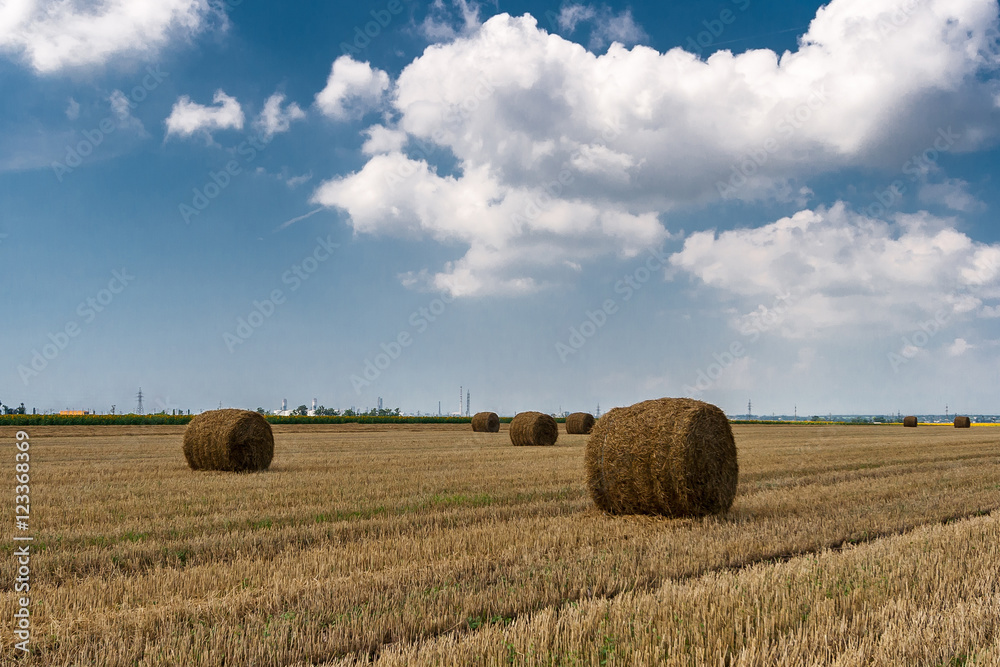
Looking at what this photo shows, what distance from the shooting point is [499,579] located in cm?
621

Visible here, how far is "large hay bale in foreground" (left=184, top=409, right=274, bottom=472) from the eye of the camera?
17.1 meters

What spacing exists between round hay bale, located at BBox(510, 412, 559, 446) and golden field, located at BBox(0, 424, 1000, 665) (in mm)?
17757

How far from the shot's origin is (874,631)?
16.0ft

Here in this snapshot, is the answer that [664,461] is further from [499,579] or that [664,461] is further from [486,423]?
[486,423]

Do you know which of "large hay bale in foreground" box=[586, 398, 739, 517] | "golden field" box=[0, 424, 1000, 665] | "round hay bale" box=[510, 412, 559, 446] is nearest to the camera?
"golden field" box=[0, 424, 1000, 665]

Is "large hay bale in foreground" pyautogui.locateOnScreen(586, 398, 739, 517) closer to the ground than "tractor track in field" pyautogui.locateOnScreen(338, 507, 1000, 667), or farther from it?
farther from it

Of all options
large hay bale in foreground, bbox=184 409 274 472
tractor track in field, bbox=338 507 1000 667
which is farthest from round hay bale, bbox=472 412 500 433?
tractor track in field, bbox=338 507 1000 667

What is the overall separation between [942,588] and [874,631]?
1.72 m

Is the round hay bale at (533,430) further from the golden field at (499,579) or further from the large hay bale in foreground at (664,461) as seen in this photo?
the large hay bale in foreground at (664,461)

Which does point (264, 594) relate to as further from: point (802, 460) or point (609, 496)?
point (802, 460)

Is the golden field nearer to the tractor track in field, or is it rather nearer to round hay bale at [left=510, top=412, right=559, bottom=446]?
the tractor track in field

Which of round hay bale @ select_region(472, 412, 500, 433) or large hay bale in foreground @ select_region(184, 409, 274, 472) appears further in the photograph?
round hay bale @ select_region(472, 412, 500, 433)

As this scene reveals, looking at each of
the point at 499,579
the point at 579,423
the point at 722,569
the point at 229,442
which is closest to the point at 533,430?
the point at 579,423

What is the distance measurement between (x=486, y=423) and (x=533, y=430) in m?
15.7
